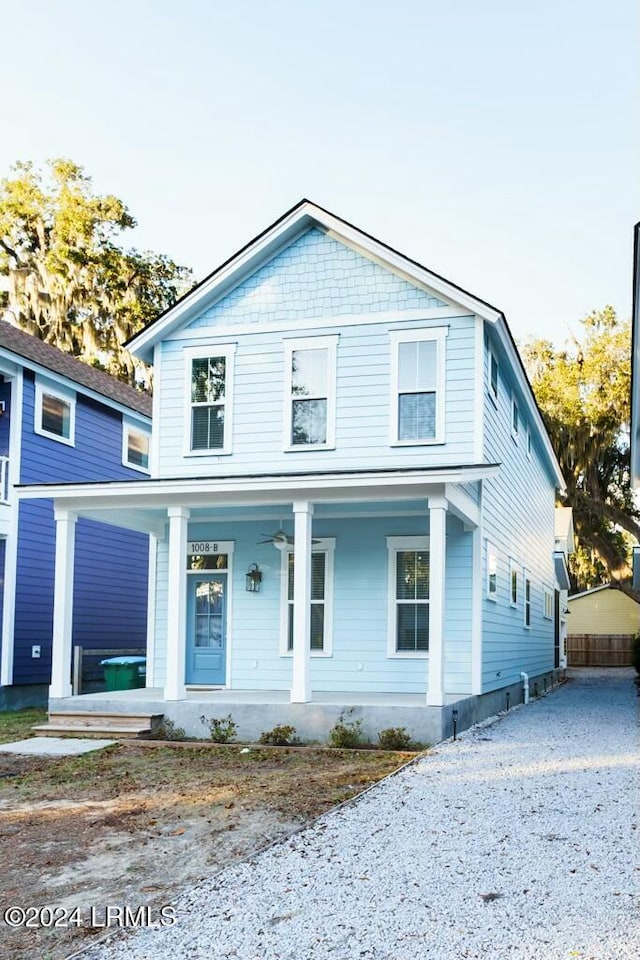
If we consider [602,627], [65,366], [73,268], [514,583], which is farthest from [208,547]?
[602,627]

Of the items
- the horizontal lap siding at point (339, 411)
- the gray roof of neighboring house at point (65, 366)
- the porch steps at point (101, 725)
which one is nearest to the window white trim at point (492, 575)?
the horizontal lap siding at point (339, 411)

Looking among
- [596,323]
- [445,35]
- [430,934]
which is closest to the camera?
[430,934]

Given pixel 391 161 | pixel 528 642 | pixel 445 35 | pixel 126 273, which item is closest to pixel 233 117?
pixel 391 161

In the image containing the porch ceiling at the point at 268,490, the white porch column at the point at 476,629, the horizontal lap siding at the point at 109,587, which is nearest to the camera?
the porch ceiling at the point at 268,490

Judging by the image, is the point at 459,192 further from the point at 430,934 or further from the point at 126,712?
the point at 430,934

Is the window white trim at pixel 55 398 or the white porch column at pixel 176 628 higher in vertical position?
the window white trim at pixel 55 398

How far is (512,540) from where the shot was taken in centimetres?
1812

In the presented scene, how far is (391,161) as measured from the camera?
20016 mm

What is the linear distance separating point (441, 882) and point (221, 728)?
22.6 feet

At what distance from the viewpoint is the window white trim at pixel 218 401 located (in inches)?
590

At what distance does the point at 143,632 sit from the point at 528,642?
334 inches

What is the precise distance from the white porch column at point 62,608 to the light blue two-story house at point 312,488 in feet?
0.09

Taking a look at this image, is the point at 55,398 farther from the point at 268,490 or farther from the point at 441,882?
the point at 441,882

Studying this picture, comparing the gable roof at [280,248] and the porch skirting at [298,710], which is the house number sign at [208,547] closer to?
the porch skirting at [298,710]
